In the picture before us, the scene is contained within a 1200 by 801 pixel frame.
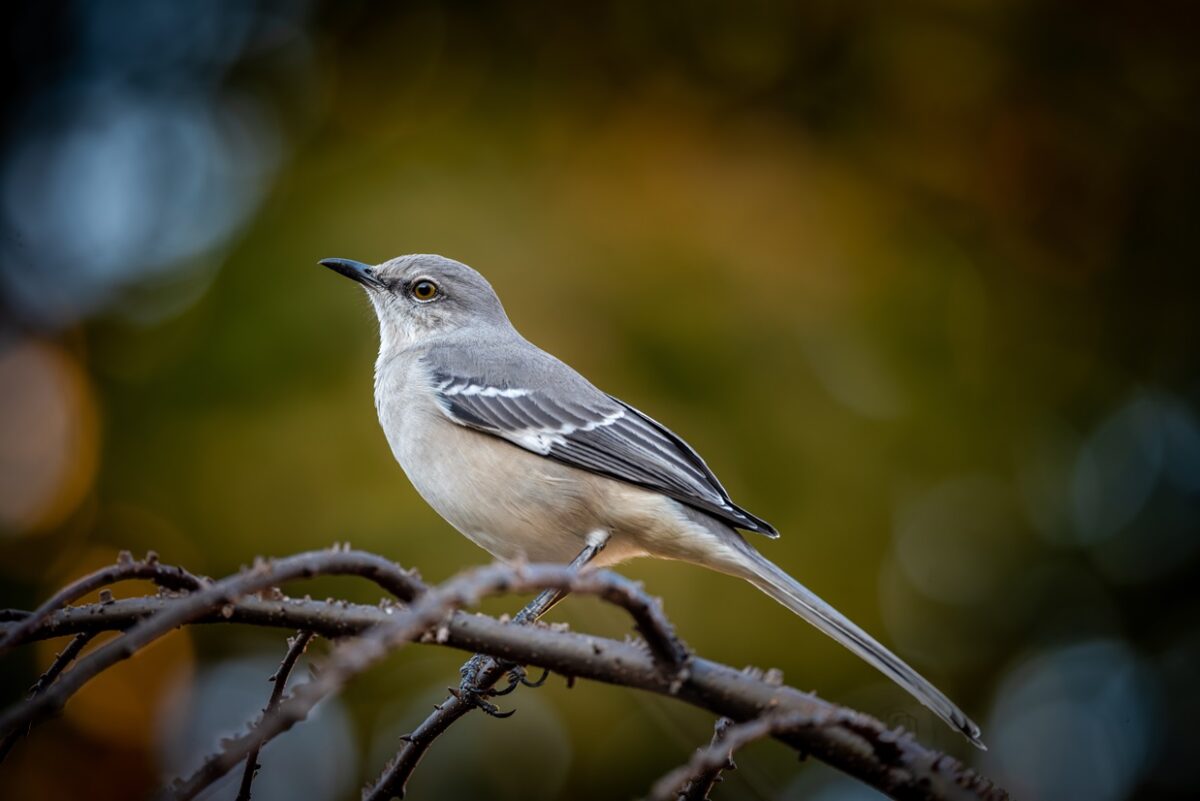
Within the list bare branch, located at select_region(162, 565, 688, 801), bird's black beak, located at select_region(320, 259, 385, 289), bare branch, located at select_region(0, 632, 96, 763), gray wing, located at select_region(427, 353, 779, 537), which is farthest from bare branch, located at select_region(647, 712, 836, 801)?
bird's black beak, located at select_region(320, 259, 385, 289)

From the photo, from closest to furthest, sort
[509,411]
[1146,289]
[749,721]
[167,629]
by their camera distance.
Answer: [167,629]
[749,721]
[509,411]
[1146,289]

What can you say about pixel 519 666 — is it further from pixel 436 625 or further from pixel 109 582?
pixel 109 582

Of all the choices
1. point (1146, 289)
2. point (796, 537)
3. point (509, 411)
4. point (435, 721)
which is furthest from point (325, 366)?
point (1146, 289)

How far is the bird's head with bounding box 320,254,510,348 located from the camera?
4.72 m

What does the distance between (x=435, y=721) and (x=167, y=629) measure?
0.83m

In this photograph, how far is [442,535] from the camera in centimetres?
436

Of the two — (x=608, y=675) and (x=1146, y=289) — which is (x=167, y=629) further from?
(x=1146, y=289)

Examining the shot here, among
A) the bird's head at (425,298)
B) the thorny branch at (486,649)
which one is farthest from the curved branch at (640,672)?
the bird's head at (425,298)

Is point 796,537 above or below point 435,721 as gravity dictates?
above

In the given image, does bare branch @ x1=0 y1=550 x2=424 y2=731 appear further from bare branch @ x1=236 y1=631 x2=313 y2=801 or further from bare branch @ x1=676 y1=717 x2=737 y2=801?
bare branch @ x1=676 y1=717 x2=737 y2=801

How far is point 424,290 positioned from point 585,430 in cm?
129

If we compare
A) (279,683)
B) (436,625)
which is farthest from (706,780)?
(279,683)

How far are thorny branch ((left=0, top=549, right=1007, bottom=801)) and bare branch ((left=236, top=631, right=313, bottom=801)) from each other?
0.55ft

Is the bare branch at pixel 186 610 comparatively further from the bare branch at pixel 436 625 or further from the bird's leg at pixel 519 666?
the bird's leg at pixel 519 666
